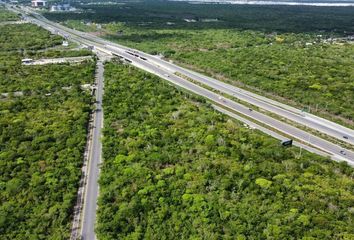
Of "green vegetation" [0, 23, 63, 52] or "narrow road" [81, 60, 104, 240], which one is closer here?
"narrow road" [81, 60, 104, 240]

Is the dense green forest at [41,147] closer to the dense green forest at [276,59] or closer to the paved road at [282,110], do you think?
the paved road at [282,110]

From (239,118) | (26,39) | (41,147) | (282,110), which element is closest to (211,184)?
(239,118)

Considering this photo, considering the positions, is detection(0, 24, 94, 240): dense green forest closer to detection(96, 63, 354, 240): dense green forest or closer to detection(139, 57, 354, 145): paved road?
detection(96, 63, 354, 240): dense green forest

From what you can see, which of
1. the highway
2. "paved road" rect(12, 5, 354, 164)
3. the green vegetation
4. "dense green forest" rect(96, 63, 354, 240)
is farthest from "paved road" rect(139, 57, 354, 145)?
the green vegetation

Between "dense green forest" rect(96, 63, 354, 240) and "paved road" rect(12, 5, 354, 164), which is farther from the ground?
"paved road" rect(12, 5, 354, 164)

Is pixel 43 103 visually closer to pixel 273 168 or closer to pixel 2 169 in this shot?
pixel 2 169
